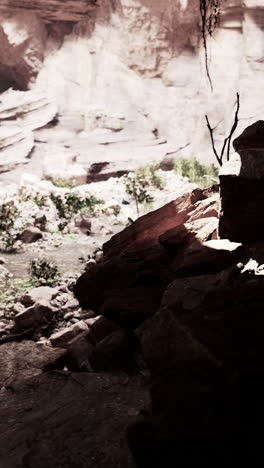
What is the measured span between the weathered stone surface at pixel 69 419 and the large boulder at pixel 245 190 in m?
1.55

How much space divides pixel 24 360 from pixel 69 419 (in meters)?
→ 1.49

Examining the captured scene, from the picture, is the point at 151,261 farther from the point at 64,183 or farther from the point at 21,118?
the point at 21,118

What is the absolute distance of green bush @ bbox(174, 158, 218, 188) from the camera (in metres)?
18.5

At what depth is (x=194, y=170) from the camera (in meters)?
18.9

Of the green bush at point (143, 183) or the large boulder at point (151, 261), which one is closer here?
the large boulder at point (151, 261)

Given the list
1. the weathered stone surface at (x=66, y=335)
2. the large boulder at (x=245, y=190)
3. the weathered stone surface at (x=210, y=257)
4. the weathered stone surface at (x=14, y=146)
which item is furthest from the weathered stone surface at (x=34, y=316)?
the weathered stone surface at (x=14, y=146)

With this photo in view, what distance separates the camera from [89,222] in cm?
1260

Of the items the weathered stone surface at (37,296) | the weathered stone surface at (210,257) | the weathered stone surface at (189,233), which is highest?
the weathered stone surface at (210,257)

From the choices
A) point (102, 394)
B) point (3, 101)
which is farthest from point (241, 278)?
point (3, 101)

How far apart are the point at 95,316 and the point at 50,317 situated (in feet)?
1.88

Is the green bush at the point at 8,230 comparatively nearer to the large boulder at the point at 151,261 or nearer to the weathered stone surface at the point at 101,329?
the large boulder at the point at 151,261

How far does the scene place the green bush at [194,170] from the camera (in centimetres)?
1853

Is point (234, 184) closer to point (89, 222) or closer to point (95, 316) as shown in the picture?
point (95, 316)

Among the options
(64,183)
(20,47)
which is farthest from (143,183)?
(20,47)
